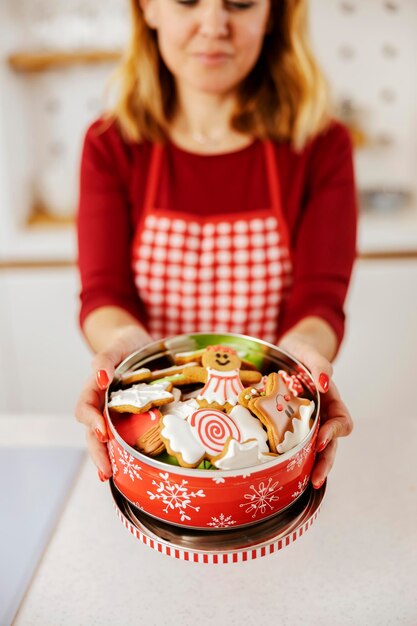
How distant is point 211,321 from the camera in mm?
1310

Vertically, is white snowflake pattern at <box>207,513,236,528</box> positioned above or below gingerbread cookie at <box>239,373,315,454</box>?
below

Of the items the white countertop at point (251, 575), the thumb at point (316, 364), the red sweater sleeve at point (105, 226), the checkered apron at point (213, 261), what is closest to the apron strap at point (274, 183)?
the checkered apron at point (213, 261)

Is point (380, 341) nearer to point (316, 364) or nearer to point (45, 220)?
point (45, 220)

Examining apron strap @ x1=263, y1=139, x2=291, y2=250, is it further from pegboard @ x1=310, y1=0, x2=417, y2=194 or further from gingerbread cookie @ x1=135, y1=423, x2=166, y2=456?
pegboard @ x1=310, y1=0, x2=417, y2=194

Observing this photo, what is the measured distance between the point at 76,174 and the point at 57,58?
1.20 ft

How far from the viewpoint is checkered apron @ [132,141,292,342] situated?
1253mm

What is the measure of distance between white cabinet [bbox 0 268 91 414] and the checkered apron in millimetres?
751

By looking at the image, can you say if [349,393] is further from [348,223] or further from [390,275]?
[348,223]

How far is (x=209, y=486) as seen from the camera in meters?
0.59

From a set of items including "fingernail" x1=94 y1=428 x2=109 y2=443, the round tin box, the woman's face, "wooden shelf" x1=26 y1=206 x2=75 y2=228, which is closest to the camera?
the round tin box

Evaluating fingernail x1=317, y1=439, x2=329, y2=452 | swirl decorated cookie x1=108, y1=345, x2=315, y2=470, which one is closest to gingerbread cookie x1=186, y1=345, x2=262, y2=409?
swirl decorated cookie x1=108, y1=345, x2=315, y2=470

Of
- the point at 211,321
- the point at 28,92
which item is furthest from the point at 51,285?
the point at 211,321

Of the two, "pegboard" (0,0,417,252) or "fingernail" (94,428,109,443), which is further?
"pegboard" (0,0,417,252)

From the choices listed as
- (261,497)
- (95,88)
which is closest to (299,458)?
(261,497)
